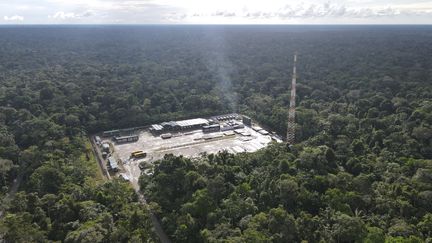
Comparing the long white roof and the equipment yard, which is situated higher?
the long white roof

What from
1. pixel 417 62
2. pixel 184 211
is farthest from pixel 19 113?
pixel 417 62

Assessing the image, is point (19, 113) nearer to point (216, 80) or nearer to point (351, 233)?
point (216, 80)

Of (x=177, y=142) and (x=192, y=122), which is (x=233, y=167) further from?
(x=192, y=122)

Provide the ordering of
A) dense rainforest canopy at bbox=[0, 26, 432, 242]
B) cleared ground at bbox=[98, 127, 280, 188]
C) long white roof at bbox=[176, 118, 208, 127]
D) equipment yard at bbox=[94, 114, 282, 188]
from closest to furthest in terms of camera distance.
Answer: dense rainforest canopy at bbox=[0, 26, 432, 242] → equipment yard at bbox=[94, 114, 282, 188] → cleared ground at bbox=[98, 127, 280, 188] → long white roof at bbox=[176, 118, 208, 127]

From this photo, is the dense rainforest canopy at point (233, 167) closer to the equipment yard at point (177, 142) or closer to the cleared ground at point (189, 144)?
the equipment yard at point (177, 142)

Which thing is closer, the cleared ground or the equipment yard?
the equipment yard

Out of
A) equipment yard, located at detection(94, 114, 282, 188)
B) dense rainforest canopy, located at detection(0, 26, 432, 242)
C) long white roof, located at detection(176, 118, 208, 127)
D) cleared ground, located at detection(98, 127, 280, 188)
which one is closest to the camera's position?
dense rainforest canopy, located at detection(0, 26, 432, 242)

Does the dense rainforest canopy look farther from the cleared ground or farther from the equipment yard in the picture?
the cleared ground

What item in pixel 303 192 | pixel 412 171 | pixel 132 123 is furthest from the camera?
pixel 132 123

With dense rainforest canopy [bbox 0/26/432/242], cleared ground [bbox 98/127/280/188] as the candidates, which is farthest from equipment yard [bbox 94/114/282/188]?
dense rainforest canopy [bbox 0/26/432/242]
